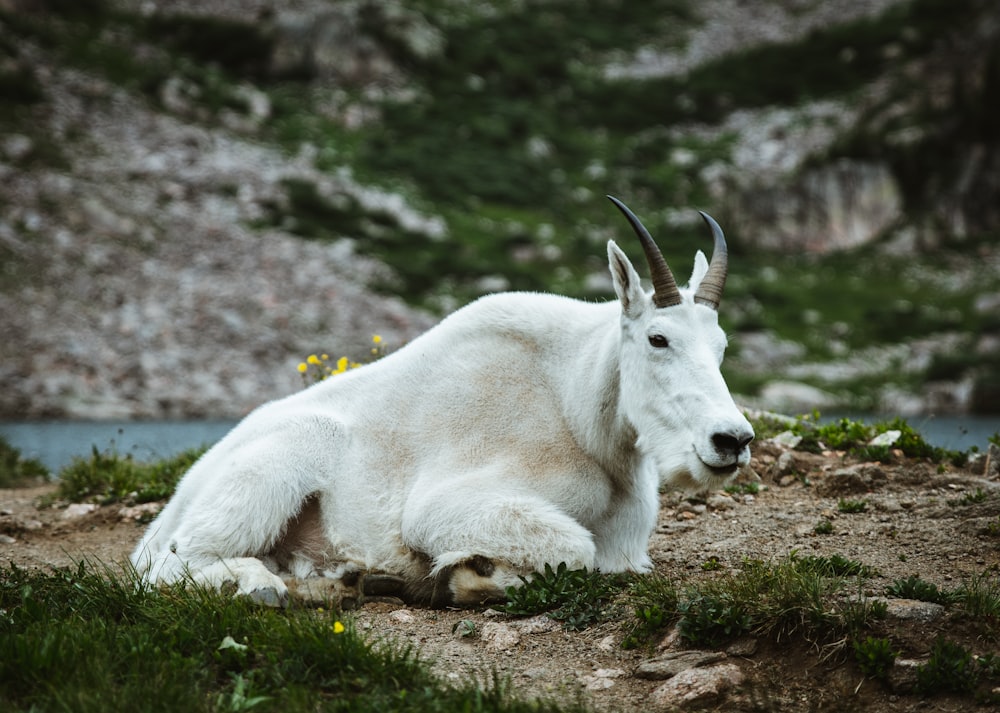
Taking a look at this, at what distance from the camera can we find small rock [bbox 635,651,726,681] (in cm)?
474

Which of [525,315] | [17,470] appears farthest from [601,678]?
[17,470]

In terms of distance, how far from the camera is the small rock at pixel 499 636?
527cm

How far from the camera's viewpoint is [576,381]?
21.9ft


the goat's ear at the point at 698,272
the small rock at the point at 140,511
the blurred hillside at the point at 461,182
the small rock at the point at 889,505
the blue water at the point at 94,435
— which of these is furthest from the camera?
the blurred hillside at the point at 461,182

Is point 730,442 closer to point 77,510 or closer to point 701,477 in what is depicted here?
point 701,477

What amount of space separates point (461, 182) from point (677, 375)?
155ft

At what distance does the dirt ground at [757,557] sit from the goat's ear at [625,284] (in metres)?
1.89

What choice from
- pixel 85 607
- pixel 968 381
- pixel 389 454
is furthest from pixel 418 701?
Result: pixel 968 381

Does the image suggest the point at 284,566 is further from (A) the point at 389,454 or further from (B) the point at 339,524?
(A) the point at 389,454

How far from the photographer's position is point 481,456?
653 cm

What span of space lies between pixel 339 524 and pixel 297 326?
27.5 metres

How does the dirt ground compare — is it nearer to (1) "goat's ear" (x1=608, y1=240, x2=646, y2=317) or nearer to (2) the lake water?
(1) "goat's ear" (x1=608, y1=240, x2=646, y2=317)

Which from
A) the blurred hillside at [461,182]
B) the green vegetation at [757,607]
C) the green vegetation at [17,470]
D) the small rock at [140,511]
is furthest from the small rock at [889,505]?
the blurred hillside at [461,182]

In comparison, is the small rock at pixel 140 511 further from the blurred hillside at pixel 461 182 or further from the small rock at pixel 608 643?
the blurred hillside at pixel 461 182
